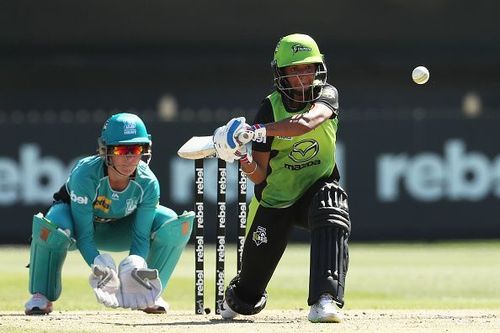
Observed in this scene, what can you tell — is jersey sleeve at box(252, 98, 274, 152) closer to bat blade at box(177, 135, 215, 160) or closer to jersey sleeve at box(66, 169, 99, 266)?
bat blade at box(177, 135, 215, 160)

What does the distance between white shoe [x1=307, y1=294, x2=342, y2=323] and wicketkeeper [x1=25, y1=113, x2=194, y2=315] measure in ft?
3.39

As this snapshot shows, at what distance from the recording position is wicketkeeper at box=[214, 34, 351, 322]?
7.52m

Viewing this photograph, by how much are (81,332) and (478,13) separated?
14005 mm

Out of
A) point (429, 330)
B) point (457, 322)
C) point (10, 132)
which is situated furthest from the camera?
point (10, 132)

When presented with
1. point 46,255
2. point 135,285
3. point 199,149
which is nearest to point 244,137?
point 199,149

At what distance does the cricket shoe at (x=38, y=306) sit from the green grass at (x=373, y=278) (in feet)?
2.83

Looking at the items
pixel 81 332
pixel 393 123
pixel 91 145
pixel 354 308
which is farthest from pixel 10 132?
pixel 81 332

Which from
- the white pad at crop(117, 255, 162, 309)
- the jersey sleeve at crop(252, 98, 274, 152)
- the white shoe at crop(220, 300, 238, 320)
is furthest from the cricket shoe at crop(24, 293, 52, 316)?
the jersey sleeve at crop(252, 98, 274, 152)

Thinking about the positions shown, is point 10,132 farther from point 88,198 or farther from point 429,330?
point 429,330

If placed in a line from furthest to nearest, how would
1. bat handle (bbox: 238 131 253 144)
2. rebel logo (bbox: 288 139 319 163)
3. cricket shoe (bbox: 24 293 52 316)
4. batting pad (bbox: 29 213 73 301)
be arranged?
cricket shoe (bbox: 24 293 52 316) → batting pad (bbox: 29 213 73 301) → rebel logo (bbox: 288 139 319 163) → bat handle (bbox: 238 131 253 144)

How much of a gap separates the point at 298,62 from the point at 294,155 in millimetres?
570

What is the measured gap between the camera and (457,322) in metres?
7.69

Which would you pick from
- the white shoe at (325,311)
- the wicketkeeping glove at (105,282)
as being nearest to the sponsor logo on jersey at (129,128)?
the wicketkeeping glove at (105,282)

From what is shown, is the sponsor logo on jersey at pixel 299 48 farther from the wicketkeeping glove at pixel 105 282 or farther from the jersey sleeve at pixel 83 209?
the wicketkeeping glove at pixel 105 282
